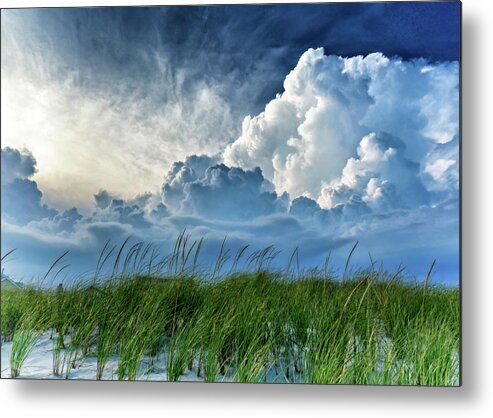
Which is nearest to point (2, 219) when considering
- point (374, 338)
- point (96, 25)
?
point (96, 25)

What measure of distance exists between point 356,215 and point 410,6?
1.18 meters

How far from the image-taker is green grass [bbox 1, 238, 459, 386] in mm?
3223

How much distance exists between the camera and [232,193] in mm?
3346

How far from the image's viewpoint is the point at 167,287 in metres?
3.38

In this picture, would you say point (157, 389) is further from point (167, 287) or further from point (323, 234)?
point (323, 234)

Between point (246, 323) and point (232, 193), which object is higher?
point (232, 193)

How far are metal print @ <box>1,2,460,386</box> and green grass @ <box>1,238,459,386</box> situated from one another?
0.4 inches

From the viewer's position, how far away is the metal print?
3246 mm

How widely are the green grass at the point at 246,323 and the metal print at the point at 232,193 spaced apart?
1cm

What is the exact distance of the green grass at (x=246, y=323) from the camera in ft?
10.6

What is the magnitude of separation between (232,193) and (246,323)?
0.72m

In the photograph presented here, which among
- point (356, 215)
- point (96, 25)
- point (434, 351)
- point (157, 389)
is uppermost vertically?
point (96, 25)

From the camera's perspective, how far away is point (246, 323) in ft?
10.8

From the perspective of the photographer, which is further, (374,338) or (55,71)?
(55,71)
